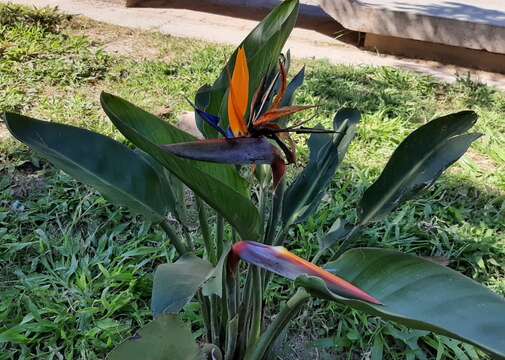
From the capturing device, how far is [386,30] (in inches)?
134

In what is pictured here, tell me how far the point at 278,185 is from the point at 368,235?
1008 millimetres

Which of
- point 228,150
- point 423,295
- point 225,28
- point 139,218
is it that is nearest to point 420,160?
point 423,295

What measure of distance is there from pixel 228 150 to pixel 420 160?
43 cm

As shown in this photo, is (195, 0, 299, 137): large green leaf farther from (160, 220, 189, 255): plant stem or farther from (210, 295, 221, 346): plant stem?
(210, 295, 221, 346): plant stem

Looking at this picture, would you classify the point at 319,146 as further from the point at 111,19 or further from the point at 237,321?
the point at 111,19

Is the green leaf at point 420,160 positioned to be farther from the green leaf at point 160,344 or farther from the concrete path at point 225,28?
the concrete path at point 225,28

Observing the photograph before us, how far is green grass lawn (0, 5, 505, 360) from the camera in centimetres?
142

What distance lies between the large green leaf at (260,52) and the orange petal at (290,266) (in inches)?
11.3

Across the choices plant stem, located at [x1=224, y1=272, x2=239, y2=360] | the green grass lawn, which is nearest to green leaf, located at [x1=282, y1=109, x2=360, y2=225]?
plant stem, located at [x1=224, y1=272, x2=239, y2=360]

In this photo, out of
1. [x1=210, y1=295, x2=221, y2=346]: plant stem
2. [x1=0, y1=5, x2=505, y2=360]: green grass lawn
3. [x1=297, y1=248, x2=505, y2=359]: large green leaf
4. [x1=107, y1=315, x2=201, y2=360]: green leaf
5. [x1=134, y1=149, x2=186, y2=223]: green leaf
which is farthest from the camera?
[x1=0, y1=5, x2=505, y2=360]: green grass lawn

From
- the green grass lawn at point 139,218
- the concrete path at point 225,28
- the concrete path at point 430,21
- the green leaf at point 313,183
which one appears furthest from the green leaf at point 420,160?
the concrete path at point 430,21

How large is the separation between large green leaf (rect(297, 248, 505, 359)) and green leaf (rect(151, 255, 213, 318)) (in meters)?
0.17

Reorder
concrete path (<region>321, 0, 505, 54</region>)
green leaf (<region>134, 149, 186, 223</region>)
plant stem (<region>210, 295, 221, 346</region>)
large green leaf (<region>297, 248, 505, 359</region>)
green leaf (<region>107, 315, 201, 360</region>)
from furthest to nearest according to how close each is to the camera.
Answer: concrete path (<region>321, 0, 505, 54</region>), plant stem (<region>210, 295, 221, 346</region>), green leaf (<region>134, 149, 186, 223</region>), green leaf (<region>107, 315, 201, 360</region>), large green leaf (<region>297, 248, 505, 359</region>)

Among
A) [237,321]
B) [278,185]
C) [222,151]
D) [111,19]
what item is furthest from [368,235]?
[111,19]
